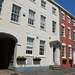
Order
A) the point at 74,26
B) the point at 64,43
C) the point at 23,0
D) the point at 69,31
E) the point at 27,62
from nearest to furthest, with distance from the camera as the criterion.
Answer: the point at 27,62
the point at 23,0
the point at 64,43
the point at 69,31
the point at 74,26

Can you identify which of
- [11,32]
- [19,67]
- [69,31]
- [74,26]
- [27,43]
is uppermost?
[74,26]

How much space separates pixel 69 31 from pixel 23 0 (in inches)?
434

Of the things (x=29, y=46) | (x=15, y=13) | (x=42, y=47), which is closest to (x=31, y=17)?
(x=15, y=13)

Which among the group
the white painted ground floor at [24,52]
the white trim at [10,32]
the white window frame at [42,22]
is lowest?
the white painted ground floor at [24,52]

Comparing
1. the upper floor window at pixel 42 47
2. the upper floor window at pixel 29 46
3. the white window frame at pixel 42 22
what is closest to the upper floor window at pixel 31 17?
the white window frame at pixel 42 22

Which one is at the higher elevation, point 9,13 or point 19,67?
point 9,13

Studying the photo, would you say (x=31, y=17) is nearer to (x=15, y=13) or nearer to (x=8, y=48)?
(x=15, y=13)

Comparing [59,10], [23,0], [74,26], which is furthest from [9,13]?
[74,26]

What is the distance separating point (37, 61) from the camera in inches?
436

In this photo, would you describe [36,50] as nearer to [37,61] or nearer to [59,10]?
[37,61]

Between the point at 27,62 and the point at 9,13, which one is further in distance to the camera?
the point at 27,62

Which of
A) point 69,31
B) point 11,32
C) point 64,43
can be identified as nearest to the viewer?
point 11,32

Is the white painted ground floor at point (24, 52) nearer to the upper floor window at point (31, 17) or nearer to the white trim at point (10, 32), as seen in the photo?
the white trim at point (10, 32)

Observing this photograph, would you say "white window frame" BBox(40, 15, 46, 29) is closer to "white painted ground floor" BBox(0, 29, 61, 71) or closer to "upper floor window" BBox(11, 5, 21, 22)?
"white painted ground floor" BBox(0, 29, 61, 71)
